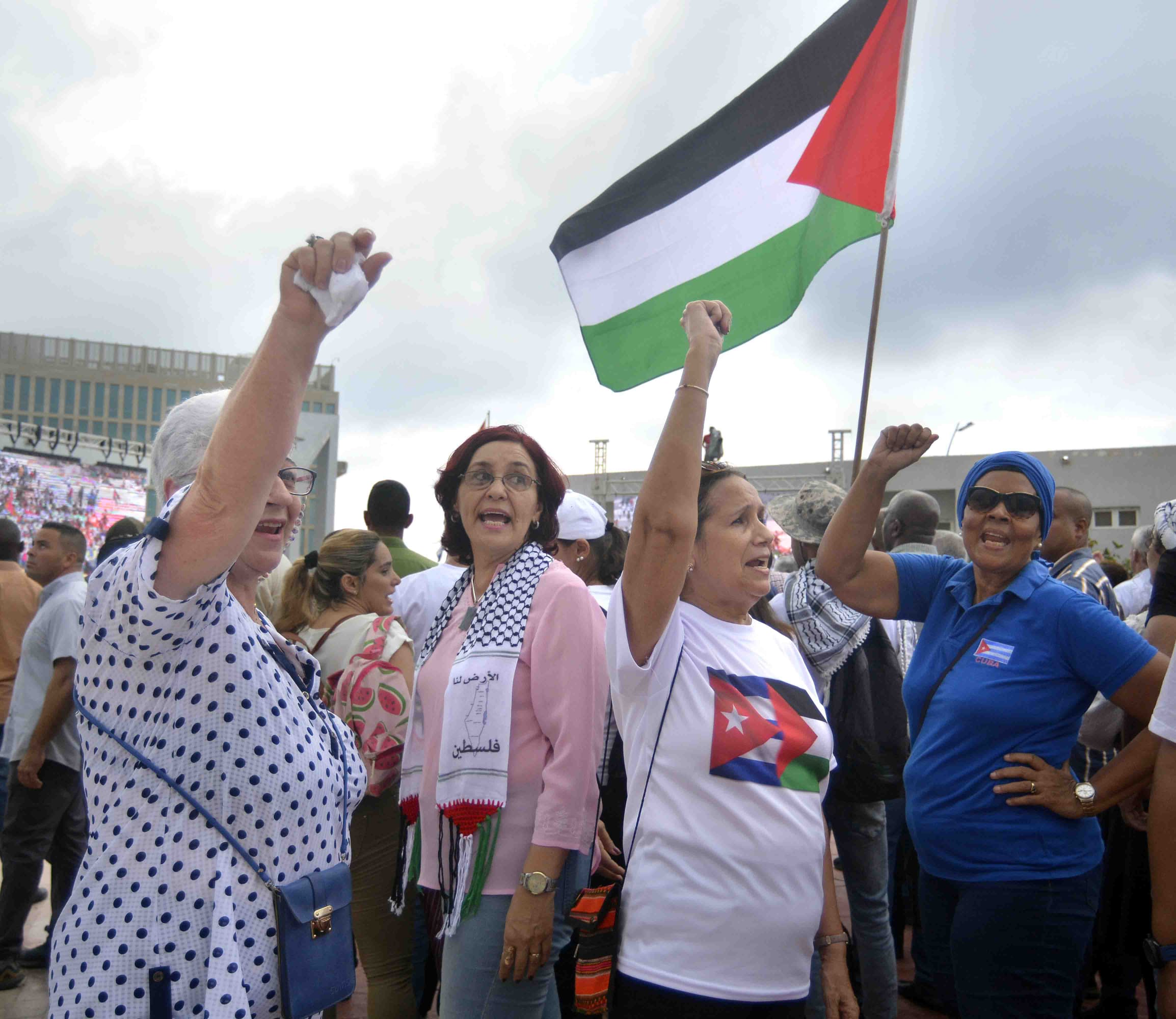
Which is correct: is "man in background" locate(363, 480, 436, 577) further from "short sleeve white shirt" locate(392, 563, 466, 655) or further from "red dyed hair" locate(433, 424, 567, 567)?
"red dyed hair" locate(433, 424, 567, 567)

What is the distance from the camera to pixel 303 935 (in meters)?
1.54

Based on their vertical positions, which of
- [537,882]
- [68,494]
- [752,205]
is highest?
[752,205]

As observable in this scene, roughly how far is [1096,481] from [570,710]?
41320 millimetres

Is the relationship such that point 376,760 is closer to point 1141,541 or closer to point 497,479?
point 497,479

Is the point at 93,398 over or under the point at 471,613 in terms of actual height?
over

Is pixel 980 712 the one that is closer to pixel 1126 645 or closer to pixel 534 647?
pixel 1126 645

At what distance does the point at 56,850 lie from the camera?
4766 millimetres

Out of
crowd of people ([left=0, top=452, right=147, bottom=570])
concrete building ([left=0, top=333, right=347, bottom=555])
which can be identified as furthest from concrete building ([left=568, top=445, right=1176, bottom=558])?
concrete building ([left=0, top=333, right=347, bottom=555])

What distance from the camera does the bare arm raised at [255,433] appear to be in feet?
3.99

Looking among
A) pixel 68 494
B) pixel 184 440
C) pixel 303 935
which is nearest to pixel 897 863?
pixel 303 935

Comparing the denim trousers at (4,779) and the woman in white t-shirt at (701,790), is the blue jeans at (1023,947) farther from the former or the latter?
the denim trousers at (4,779)

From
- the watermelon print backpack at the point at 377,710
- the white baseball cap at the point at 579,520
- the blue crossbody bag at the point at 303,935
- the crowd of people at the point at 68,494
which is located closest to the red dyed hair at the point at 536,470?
the watermelon print backpack at the point at 377,710

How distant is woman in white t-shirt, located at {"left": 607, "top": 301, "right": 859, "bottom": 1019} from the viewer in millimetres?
1907

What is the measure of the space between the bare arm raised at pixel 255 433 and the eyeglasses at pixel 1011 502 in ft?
6.41
